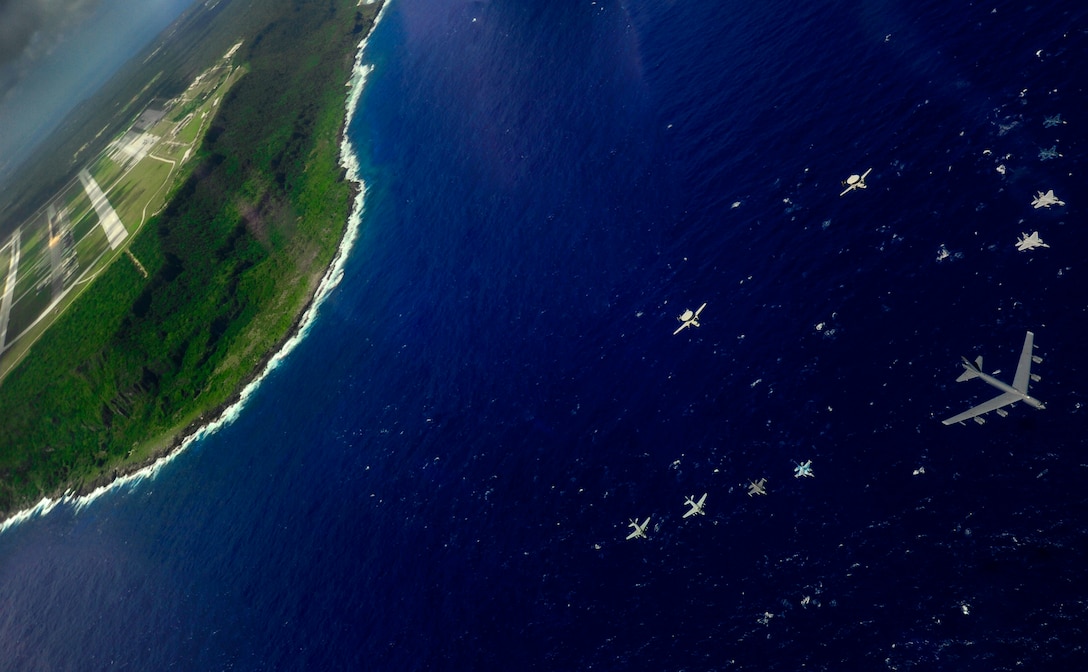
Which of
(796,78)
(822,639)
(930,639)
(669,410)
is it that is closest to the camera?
(930,639)

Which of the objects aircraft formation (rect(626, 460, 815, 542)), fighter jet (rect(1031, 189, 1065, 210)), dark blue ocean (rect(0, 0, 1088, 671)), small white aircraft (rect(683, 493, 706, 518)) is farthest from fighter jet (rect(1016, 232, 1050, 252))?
small white aircraft (rect(683, 493, 706, 518))

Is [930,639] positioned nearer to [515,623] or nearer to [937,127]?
[515,623]

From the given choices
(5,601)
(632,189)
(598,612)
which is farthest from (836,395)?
(5,601)

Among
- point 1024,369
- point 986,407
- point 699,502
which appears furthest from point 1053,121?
point 699,502

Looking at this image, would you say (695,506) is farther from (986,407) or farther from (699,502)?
(986,407)

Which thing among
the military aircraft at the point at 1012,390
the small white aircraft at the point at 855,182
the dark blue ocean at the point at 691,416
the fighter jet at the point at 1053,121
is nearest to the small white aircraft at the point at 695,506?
the dark blue ocean at the point at 691,416

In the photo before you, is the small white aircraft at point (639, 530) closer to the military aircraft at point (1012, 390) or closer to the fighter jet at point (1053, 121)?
the military aircraft at point (1012, 390)
